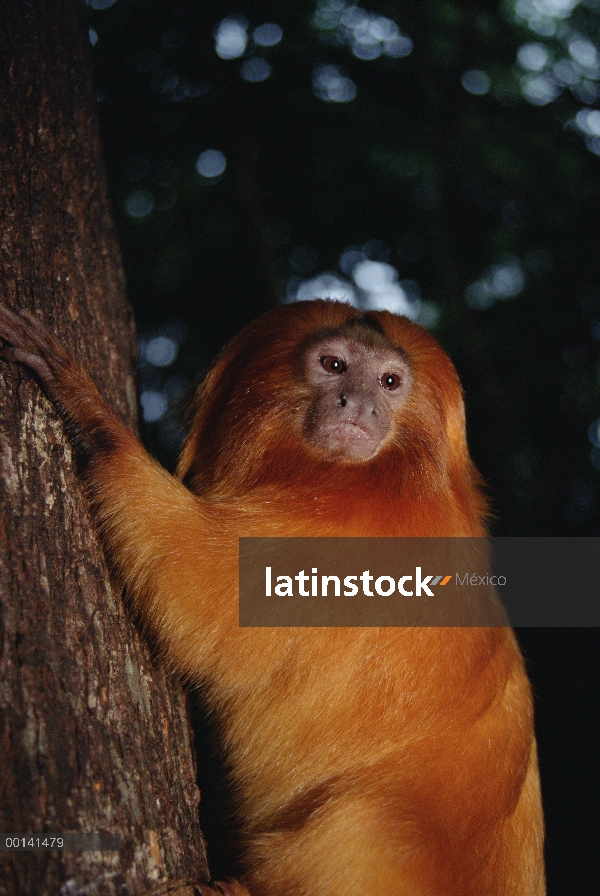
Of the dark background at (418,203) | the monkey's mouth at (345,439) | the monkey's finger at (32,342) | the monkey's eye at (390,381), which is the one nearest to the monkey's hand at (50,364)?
the monkey's finger at (32,342)

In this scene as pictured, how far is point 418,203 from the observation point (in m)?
6.11

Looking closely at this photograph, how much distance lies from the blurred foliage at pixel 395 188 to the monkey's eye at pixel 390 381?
2.31m

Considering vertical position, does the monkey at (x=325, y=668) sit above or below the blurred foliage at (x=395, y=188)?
below

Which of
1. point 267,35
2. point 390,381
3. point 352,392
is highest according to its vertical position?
point 267,35

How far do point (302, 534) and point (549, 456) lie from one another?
4640 millimetres

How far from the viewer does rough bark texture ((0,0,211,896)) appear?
65.9 inches

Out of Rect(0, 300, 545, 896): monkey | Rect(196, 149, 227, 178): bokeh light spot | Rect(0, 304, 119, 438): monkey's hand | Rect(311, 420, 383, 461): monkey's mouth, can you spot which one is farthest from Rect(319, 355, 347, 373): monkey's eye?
Rect(196, 149, 227, 178): bokeh light spot

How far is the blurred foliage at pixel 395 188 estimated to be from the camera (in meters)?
5.56

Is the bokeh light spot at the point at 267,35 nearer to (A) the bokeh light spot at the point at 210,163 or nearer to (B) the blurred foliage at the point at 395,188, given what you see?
(B) the blurred foliage at the point at 395,188

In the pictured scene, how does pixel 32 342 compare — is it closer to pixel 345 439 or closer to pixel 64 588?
pixel 64 588

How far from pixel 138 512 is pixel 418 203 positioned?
456cm

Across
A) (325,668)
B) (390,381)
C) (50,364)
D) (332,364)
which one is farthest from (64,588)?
(390,381)

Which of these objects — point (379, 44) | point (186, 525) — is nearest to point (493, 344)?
point (379, 44)

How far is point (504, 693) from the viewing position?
299cm
